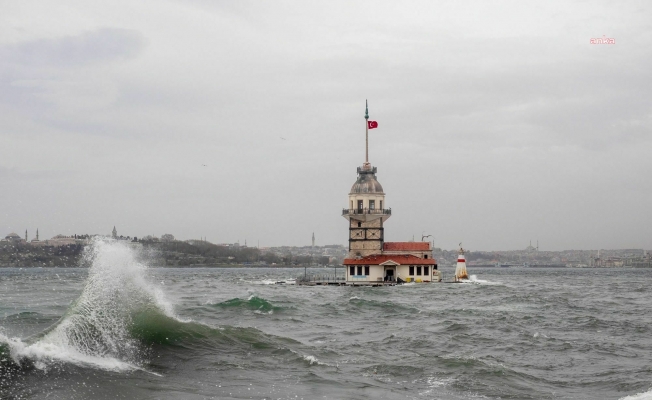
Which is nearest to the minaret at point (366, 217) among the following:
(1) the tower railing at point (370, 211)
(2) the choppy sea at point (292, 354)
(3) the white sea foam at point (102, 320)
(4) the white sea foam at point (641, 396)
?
(1) the tower railing at point (370, 211)

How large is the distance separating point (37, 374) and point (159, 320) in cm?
765

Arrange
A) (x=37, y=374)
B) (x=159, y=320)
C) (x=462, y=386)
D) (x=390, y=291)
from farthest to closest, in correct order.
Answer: (x=390, y=291) → (x=159, y=320) → (x=462, y=386) → (x=37, y=374)

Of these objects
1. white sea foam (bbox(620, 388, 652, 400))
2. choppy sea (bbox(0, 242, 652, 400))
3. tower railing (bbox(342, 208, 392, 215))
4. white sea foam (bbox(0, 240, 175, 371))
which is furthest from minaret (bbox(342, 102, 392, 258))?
white sea foam (bbox(620, 388, 652, 400))

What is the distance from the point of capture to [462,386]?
1905 centimetres

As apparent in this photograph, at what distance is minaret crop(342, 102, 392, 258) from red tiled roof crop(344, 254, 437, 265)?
47.6 inches

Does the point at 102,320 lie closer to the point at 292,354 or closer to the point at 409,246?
the point at 292,354

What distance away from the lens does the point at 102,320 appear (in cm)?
2184

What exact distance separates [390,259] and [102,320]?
50.9 meters

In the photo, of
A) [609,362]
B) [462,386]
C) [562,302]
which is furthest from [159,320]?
[562,302]

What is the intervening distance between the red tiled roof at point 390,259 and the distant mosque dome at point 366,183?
22.4ft

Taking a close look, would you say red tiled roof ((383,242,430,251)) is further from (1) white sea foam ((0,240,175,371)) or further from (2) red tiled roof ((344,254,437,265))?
(1) white sea foam ((0,240,175,371))

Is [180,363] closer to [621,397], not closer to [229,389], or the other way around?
[229,389]

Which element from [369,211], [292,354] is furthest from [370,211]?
[292,354]

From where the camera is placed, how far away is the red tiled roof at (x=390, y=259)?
7094 centimetres
